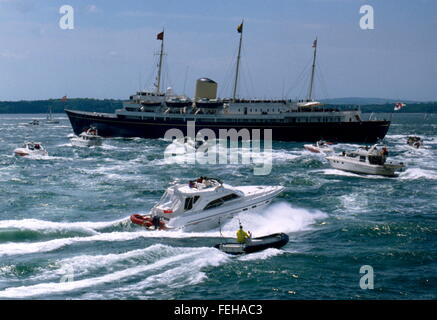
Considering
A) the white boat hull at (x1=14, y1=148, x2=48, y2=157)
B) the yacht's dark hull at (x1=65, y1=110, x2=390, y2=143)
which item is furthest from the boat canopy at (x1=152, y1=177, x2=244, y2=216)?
the yacht's dark hull at (x1=65, y1=110, x2=390, y2=143)

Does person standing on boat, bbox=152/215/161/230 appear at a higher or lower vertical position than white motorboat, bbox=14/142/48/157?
lower

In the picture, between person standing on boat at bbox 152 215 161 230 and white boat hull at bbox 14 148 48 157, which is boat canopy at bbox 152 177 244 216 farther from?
white boat hull at bbox 14 148 48 157

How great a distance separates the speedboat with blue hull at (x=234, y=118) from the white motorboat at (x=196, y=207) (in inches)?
2583

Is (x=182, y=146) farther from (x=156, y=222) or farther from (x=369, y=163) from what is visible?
(x=156, y=222)

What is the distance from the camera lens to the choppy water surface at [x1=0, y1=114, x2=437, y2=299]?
66.3 ft

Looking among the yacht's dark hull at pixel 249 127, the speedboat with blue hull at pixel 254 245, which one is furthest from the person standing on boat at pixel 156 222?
the yacht's dark hull at pixel 249 127

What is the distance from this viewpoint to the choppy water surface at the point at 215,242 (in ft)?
66.3

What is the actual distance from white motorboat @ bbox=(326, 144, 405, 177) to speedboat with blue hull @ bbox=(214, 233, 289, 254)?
93.0 ft

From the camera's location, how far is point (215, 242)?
26375 mm

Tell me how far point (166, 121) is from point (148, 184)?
5355cm

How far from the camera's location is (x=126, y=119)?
99250mm

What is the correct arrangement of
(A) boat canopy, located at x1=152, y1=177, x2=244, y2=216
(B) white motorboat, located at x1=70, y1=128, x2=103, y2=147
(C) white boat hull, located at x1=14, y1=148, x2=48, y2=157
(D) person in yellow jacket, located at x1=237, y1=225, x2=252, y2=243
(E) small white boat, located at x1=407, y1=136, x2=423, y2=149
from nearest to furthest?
Result: (D) person in yellow jacket, located at x1=237, y1=225, x2=252, y2=243 → (A) boat canopy, located at x1=152, y1=177, x2=244, y2=216 → (C) white boat hull, located at x1=14, y1=148, x2=48, y2=157 → (E) small white boat, located at x1=407, y1=136, x2=423, y2=149 → (B) white motorboat, located at x1=70, y1=128, x2=103, y2=147

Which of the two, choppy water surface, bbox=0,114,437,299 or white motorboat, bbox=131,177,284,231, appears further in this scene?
white motorboat, bbox=131,177,284,231
